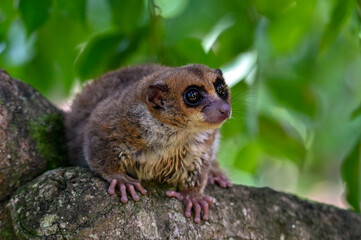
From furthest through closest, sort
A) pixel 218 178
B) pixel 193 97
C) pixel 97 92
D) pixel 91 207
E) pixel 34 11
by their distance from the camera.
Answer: pixel 97 92, pixel 218 178, pixel 193 97, pixel 34 11, pixel 91 207

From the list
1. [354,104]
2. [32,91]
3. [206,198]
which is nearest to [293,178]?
[354,104]

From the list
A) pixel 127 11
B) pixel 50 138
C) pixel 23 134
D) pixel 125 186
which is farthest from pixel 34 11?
pixel 125 186

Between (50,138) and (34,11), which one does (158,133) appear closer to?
(50,138)

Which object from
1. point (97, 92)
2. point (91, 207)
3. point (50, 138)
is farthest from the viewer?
point (97, 92)

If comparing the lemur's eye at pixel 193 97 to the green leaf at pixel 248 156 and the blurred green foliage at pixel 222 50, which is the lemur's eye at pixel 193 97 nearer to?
the blurred green foliage at pixel 222 50

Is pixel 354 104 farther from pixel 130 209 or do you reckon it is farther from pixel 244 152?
pixel 130 209

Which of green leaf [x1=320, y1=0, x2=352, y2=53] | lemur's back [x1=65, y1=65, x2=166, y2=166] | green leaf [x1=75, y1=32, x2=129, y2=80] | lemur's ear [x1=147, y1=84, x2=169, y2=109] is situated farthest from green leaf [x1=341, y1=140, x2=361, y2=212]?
green leaf [x1=75, y1=32, x2=129, y2=80]

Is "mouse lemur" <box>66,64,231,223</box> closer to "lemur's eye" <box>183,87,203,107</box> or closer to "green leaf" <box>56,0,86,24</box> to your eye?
"lemur's eye" <box>183,87,203,107</box>
